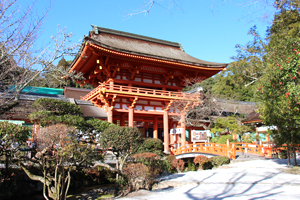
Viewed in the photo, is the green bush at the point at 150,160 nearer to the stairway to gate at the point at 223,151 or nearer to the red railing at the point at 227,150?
the stairway to gate at the point at 223,151

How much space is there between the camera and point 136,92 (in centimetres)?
1678

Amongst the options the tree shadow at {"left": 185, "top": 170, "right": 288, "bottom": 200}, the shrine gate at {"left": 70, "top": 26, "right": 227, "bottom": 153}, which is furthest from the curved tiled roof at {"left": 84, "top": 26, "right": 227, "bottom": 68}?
the tree shadow at {"left": 185, "top": 170, "right": 288, "bottom": 200}

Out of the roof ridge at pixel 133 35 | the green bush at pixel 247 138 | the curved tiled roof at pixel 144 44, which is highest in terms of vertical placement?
the roof ridge at pixel 133 35

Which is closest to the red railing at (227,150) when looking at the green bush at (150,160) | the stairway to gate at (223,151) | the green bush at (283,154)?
the stairway to gate at (223,151)

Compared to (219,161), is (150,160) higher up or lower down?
higher up

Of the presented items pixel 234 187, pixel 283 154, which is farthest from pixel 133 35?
pixel 234 187

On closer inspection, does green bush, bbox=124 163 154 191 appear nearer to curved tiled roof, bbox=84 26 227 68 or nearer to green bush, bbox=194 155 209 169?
green bush, bbox=194 155 209 169

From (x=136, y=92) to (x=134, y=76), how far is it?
1324mm

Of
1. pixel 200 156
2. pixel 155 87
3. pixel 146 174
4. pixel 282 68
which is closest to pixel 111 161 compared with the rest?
pixel 146 174

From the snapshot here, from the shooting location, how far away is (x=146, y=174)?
30.0ft

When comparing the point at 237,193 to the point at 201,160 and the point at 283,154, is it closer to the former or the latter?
the point at 201,160

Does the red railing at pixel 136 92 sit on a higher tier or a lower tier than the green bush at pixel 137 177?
higher

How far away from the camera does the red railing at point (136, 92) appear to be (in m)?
15.3

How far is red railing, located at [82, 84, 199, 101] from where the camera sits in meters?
15.3
